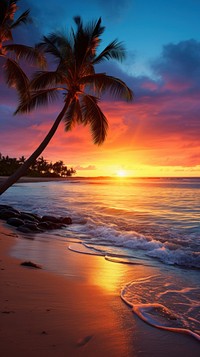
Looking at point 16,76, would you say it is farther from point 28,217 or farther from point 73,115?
point 28,217

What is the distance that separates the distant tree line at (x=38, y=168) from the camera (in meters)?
92.8

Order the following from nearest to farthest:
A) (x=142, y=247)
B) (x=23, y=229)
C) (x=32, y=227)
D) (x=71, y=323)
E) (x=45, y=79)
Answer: (x=71, y=323), (x=142, y=247), (x=23, y=229), (x=32, y=227), (x=45, y=79)

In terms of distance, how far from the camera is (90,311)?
13.3 feet

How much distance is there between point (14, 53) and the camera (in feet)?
43.9

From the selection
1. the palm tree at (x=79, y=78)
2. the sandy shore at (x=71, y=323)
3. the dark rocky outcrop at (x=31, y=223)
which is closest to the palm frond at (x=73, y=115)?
the palm tree at (x=79, y=78)

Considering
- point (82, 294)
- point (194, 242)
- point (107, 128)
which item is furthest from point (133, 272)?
point (107, 128)

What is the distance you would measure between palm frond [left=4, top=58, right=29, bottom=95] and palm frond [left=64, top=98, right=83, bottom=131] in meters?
2.56

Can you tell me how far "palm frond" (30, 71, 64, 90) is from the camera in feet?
41.8

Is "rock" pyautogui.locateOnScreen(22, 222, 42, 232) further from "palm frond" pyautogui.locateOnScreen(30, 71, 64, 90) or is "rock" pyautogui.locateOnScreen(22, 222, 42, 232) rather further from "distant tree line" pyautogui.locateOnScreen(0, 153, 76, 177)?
"distant tree line" pyautogui.locateOnScreen(0, 153, 76, 177)

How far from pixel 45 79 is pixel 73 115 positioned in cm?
288

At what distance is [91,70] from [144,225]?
8.20 meters

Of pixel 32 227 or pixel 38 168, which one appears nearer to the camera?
pixel 32 227

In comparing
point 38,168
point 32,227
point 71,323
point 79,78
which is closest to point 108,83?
point 79,78

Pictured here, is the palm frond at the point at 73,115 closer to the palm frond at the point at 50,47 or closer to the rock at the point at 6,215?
the palm frond at the point at 50,47
